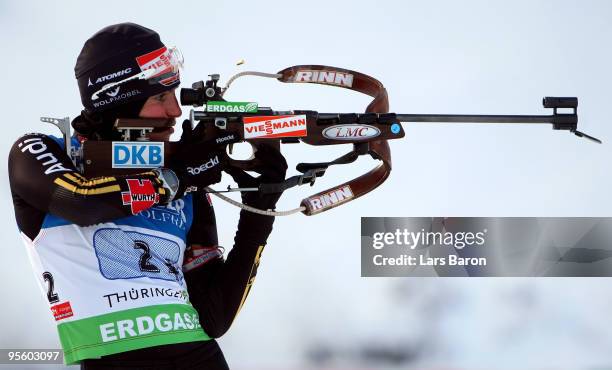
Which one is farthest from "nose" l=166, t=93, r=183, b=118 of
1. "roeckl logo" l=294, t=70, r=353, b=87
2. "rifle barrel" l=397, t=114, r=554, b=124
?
"rifle barrel" l=397, t=114, r=554, b=124

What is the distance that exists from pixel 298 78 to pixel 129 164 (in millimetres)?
718

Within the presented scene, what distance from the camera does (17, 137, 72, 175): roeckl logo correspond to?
6.55 ft

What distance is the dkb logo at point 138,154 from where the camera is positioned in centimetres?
220

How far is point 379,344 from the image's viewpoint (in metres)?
4.35

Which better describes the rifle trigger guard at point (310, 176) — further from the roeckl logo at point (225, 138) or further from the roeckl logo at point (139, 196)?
the roeckl logo at point (139, 196)

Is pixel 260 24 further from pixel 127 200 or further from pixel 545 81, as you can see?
pixel 127 200

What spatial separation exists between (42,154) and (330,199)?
2.79ft

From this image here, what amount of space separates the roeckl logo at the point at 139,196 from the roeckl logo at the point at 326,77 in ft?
2.72

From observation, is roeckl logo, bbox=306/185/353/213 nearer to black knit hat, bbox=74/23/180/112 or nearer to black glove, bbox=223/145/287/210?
black glove, bbox=223/145/287/210

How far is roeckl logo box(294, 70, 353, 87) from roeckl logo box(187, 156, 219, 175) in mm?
610

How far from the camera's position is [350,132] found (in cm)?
253

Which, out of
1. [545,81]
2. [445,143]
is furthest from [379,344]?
[545,81]

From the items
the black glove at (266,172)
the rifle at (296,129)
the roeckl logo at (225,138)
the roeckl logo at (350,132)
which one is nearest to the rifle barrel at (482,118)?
the rifle at (296,129)

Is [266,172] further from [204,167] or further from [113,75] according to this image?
[113,75]
